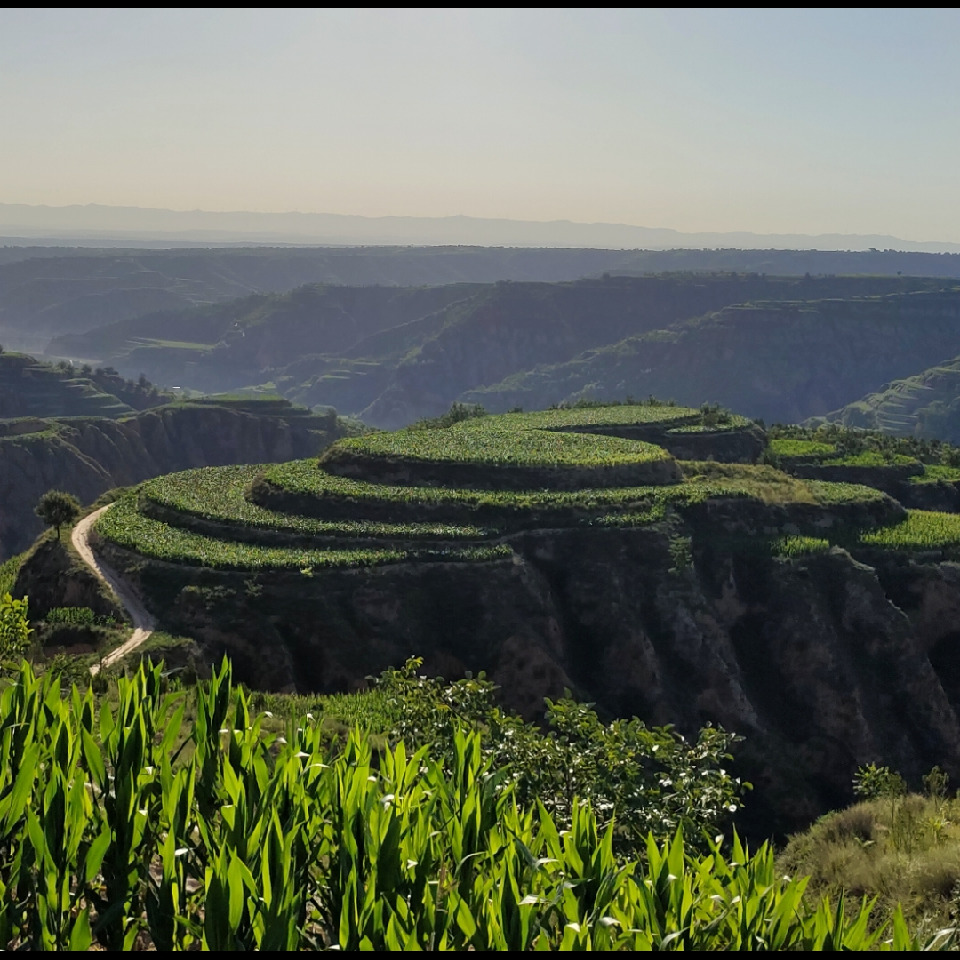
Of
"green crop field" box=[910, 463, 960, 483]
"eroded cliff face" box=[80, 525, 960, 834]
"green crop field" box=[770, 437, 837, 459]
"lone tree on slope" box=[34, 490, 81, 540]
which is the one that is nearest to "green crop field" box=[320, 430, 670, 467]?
"eroded cliff face" box=[80, 525, 960, 834]

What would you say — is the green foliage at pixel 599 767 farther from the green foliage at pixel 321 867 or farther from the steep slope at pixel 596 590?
the steep slope at pixel 596 590

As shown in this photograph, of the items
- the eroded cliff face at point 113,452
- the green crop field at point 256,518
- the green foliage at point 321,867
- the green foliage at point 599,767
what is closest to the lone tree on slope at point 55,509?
the green crop field at point 256,518

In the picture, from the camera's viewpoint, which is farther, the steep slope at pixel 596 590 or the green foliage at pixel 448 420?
the green foliage at pixel 448 420

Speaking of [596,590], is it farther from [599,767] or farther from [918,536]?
[599,767]

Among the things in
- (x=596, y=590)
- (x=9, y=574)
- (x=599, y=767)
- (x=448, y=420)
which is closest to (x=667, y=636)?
(x=596, y=590)

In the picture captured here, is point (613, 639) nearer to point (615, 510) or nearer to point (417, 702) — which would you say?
point (615, 510)

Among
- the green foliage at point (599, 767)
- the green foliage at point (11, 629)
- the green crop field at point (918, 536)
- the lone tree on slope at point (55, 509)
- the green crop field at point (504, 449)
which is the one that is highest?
the green foliage at point (599, 767)
